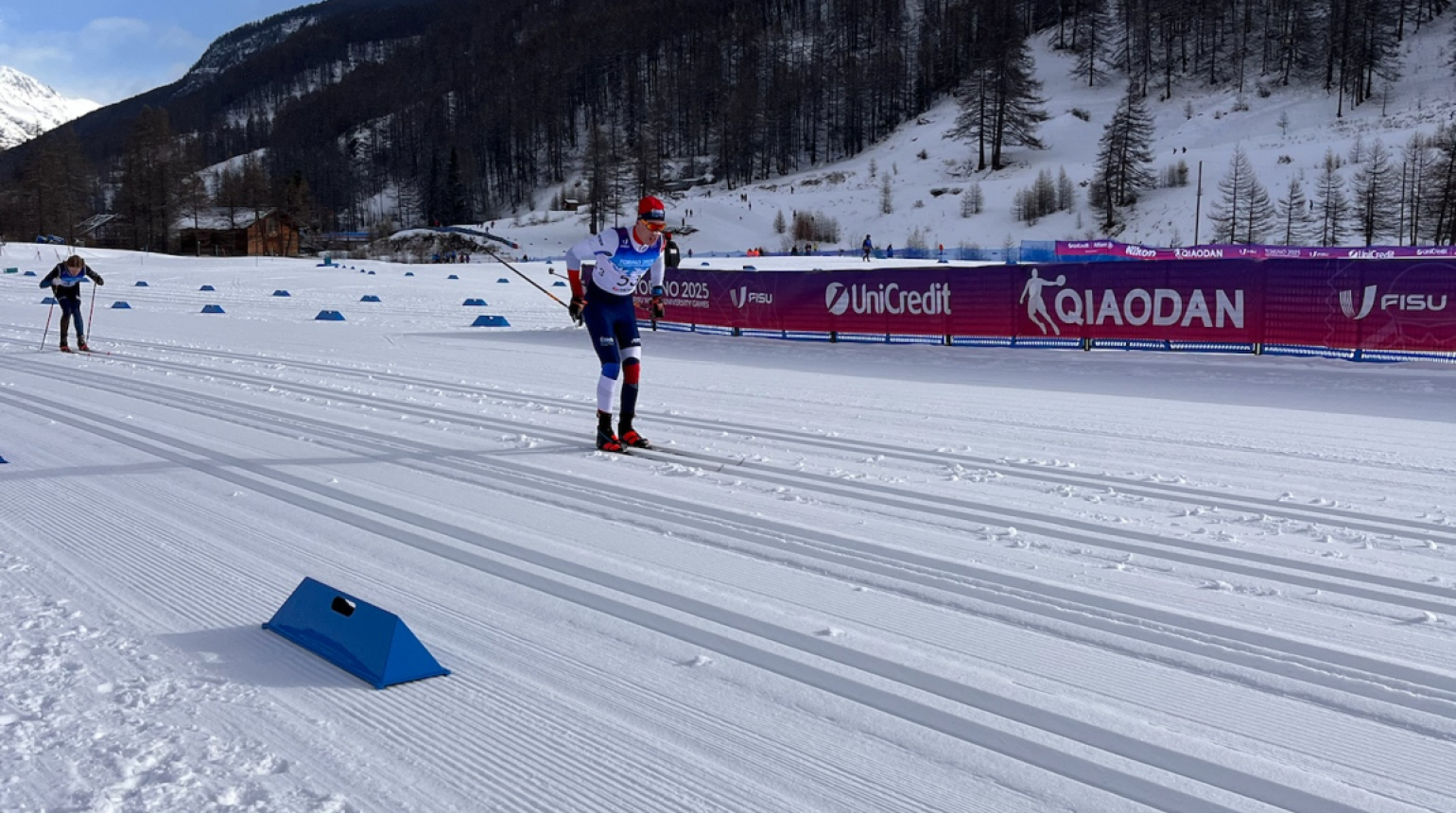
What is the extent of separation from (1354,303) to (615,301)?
469 inches

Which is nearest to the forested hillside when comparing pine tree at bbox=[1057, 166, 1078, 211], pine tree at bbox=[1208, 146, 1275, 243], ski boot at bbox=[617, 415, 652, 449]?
pine tree at bbox=[1057, 166, 1078, 211]

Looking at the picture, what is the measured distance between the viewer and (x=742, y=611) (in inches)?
171

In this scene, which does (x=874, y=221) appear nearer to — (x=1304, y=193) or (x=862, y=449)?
(x=1304, y=193)

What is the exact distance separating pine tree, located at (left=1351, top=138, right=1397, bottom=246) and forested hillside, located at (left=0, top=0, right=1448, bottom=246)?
73.6 ft

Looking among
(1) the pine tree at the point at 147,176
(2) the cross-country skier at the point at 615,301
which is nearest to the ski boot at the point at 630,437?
(2) the cross-country skier at the point at 615,301

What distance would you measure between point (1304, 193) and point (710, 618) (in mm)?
77092

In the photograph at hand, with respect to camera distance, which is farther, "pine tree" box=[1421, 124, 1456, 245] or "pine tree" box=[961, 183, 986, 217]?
"pine tree" box=[961, 183, 986, 217]

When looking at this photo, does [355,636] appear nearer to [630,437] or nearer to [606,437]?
[606,437]

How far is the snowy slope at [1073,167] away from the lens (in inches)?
2913

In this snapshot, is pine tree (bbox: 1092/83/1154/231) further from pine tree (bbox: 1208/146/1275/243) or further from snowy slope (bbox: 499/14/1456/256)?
pine tree (bbox: 1208/146/1275/243)

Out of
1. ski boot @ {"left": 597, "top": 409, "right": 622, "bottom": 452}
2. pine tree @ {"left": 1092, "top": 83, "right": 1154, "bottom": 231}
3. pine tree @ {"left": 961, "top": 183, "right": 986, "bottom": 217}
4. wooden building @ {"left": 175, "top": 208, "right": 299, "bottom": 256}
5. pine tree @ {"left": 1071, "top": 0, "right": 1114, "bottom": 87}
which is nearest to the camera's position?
ski boot @ {"left": 597, "top": 409, "right": 622, "bottom": 452}

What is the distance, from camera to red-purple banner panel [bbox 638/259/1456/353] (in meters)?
14.3

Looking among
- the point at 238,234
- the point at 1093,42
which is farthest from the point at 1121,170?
the point at 238,234

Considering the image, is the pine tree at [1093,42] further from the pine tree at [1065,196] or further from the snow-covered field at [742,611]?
the snow-covered field at [742,611]
